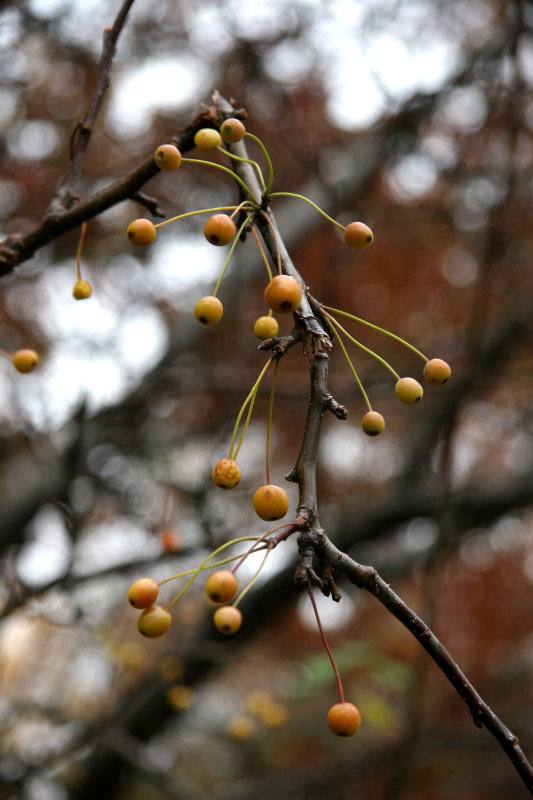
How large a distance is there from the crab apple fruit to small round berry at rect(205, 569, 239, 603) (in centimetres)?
61

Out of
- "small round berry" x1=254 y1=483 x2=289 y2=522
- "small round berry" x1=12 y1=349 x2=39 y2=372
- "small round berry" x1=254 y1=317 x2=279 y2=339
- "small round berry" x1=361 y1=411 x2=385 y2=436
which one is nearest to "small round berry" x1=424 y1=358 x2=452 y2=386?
"small round berry" x1=361 y1=411 x2=385 y2=436

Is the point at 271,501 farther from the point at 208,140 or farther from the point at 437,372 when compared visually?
the point at 208,140

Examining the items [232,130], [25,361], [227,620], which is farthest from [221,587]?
[25,361]

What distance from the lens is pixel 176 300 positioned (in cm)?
527

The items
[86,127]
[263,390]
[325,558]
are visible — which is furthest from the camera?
[263,390]

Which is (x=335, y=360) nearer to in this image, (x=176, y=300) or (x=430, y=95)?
(x=176, y=300)

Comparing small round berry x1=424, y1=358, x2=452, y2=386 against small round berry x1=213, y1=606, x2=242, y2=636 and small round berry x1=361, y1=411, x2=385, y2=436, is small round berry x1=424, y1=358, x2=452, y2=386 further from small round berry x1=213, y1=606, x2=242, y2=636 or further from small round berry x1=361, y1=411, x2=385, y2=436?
small round berry x1=213, y1=606, x2=242, y2=636

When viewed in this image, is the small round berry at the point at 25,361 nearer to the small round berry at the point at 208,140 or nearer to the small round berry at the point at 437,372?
the small round berry at the point at 208,140

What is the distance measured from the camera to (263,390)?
4465 millimetres

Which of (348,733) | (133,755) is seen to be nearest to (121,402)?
(133,755)

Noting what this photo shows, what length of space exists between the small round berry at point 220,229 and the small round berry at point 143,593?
1.65 ft

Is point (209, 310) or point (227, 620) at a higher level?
point (209, 310)

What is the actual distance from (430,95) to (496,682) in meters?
4.57

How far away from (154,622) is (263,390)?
11.7ft
